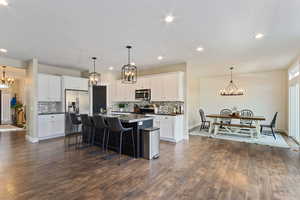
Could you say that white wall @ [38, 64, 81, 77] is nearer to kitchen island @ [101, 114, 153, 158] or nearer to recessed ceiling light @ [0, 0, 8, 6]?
kitchen island @ [101, 114, 153, 158]

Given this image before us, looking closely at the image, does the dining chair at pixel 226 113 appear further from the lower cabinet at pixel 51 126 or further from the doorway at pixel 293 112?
the lower cabinet at pixel 51 126

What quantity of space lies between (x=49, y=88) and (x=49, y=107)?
835mm

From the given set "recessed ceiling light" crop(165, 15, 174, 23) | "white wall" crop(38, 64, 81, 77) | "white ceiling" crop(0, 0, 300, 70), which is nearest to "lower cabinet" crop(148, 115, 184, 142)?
"white ceiling" crop(0, 0, 300, 70)

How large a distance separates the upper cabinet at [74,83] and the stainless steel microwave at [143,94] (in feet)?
7.26

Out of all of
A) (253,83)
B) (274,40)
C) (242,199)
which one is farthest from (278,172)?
(253,83)

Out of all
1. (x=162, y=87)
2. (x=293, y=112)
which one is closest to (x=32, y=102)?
(x=162, y=87)

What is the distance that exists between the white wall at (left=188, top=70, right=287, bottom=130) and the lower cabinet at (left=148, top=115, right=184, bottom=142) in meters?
3.05

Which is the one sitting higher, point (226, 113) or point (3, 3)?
point (3, 3)

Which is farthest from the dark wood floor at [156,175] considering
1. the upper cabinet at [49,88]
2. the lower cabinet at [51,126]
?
the upper cabinet at [49,88]

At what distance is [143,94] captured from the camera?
6539 mm

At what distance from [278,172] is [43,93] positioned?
7.01 m

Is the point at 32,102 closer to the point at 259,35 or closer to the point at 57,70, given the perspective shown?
the point at 57,70

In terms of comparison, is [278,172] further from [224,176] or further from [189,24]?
[189,24]

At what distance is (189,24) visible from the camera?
2.88m
